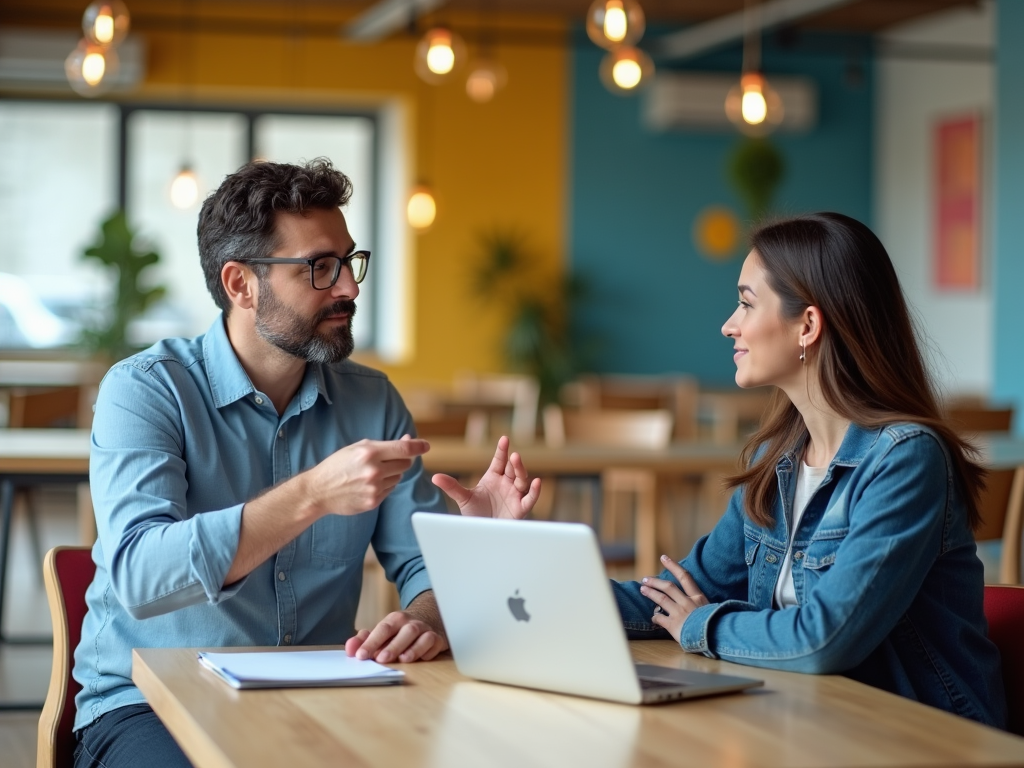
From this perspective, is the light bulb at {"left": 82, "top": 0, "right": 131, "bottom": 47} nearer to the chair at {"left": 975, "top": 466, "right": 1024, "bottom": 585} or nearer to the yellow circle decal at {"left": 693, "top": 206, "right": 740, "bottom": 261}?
the chair at {"left": 975, "top": 466, "right": 1024, "bottom": 585}

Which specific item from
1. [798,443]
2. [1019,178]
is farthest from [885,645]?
[1019,178]

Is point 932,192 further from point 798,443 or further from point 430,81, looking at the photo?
point 798,443

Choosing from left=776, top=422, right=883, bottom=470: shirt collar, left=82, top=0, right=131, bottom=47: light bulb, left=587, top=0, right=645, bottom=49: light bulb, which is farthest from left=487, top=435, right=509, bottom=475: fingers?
left=82, top=0, right=131, bottom=47: light bulb

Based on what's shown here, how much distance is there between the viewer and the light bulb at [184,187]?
23.2 ft

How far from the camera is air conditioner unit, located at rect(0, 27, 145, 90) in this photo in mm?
8844

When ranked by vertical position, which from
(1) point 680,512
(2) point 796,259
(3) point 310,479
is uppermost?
(2) point 796,259

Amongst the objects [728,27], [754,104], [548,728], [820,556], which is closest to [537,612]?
[548,728]

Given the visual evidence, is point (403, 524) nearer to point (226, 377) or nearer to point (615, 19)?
point (226, 377)

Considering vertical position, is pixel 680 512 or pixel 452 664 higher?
pixel 452 664

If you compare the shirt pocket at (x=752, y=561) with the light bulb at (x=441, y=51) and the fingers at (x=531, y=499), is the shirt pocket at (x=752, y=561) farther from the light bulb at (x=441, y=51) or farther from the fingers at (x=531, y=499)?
the light bulb at (x=441, y=51)

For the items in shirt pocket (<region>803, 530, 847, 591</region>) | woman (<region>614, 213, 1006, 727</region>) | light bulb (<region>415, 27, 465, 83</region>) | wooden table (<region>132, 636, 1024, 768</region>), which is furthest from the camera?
light bulb (<region>415, 27, 465, 83</region>)

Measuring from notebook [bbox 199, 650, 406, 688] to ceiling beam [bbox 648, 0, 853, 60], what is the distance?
6969 millimetres

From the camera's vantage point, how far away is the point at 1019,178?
6.87 metres

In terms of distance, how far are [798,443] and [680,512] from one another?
6.43 meters
